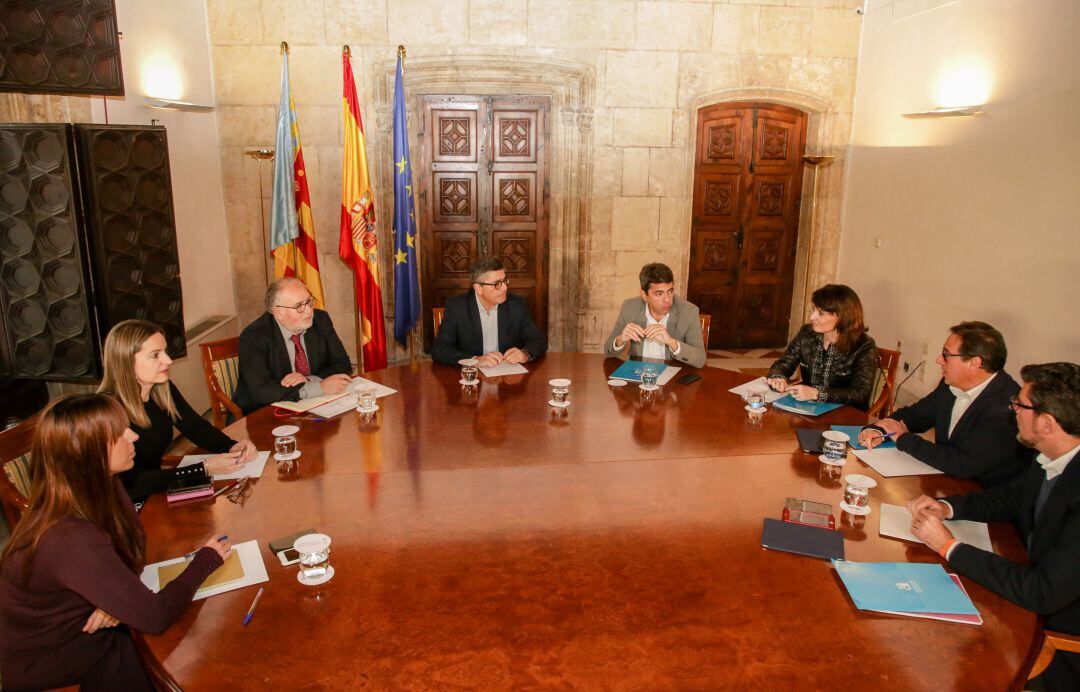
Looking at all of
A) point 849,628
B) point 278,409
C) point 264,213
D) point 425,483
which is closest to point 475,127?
point 264,213

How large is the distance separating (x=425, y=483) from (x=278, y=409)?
3.46 feet

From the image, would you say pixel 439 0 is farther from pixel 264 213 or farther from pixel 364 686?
pixel 364 686

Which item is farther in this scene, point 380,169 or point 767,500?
point 380,169

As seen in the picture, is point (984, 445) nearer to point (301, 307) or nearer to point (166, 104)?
point (301, 307)

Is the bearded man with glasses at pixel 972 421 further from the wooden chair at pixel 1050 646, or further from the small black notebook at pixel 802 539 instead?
the wooden chair at pixel 1050 646

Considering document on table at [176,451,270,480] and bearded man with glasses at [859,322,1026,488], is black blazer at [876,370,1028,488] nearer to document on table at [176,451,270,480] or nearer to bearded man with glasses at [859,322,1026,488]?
bearded man with glasses at [859,322,1026,488]

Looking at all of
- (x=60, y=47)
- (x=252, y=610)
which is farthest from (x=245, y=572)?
(x=60, y=47)

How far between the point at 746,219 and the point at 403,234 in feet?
10.7

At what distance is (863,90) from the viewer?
21.0ft

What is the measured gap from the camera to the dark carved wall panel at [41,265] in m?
3.63

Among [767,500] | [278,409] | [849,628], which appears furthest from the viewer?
[278,409]

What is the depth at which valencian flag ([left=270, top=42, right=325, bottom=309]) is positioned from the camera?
551 cm

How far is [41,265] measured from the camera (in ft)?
12.2

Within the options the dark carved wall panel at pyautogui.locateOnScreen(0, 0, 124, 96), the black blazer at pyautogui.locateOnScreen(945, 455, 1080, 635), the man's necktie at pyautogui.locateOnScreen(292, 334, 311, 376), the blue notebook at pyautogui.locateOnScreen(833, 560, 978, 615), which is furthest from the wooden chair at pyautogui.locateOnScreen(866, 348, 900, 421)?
the dark carved wall panel at pyautogui.locateOnScreen(0, 0, 124, 96)
